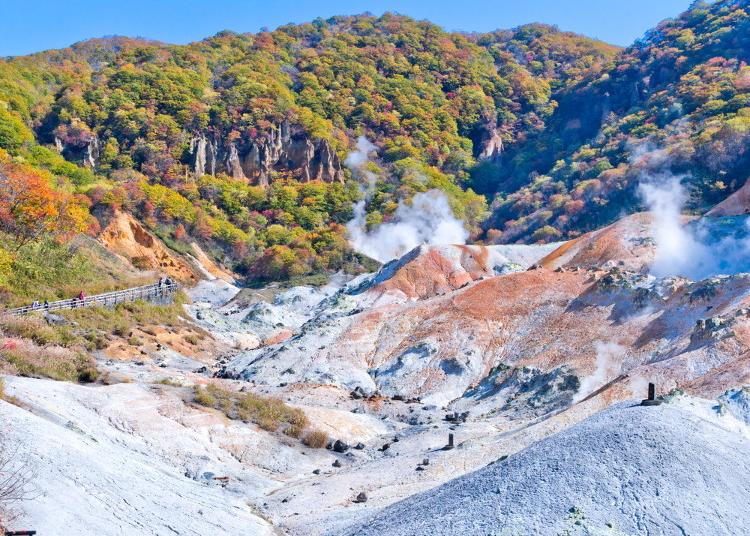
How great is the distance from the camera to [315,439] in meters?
22.1

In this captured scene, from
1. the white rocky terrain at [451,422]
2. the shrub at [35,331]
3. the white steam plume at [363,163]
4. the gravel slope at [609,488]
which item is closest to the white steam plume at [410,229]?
the white steam plume at [363,163]

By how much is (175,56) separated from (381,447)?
333 ft

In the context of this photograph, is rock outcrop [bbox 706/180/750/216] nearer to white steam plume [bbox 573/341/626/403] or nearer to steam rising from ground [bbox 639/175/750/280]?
steam rising from ground [bbox 639/175/750/280]

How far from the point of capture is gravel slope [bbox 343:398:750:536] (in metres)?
10.9

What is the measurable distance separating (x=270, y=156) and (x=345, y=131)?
16083 millimetres

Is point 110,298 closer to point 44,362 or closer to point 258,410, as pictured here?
point 44,362

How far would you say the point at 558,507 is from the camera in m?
11.2

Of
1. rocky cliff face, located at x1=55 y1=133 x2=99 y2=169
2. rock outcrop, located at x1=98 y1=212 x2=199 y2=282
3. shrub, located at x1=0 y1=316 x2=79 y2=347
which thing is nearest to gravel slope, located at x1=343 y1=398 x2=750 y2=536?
shrub, located at x1=0 y1=316 x2=79 y2=347

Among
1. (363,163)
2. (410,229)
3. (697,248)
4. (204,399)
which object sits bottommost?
(204,399)

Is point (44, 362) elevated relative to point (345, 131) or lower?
lower

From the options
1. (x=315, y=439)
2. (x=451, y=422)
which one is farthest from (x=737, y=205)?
(x=315, y=439)

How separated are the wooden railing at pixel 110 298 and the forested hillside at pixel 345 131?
8.06m

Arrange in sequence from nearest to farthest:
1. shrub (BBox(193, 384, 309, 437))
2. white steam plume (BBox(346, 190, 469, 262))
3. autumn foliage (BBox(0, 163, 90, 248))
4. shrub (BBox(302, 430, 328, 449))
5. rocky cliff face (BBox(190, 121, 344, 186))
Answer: shrub (BBox(302, 430, 328, 449)) < shrub (BBox(193, 384, 309, 437)) < autumn foliage (BBox(0, 163, 90, 248)) < white steam plume (BBox(346, 190, 469, 262)) < rocky cliff face (BBox(190, 121, 344, 186))

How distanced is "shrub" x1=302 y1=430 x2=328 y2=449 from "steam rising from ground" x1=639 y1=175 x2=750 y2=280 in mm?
25115
